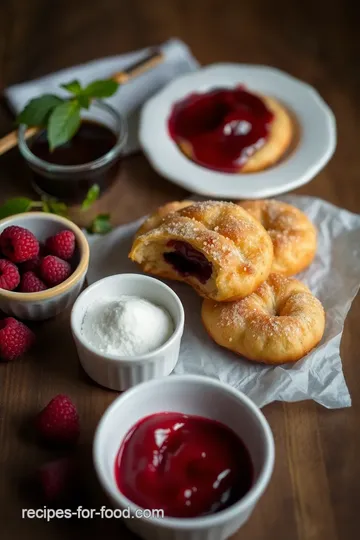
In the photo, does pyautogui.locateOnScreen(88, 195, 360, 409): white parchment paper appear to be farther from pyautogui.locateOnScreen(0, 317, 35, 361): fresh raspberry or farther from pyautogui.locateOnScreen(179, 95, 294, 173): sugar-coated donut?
pyautogui.locateOnScreen(0, 317, 35, 361): fresh raspberry

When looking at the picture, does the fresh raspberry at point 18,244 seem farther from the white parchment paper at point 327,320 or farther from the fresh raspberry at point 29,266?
the white parchment paper at point 327,320

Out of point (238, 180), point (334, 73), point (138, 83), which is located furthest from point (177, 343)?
point (334, 73)

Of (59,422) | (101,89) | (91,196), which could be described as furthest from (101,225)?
(59,422)

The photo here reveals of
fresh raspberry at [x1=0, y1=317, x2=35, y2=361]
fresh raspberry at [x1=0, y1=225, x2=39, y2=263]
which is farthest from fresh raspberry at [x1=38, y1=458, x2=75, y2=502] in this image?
fresh raspberry at [x1=0, y1=225, x2=39, y2=263]

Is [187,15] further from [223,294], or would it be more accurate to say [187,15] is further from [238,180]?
[223,294]

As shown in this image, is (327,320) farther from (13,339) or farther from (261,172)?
(13,339)

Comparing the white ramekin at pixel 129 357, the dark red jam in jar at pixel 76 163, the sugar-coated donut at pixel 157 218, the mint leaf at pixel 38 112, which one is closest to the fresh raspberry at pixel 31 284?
the white ramekin at pixel 129 357
